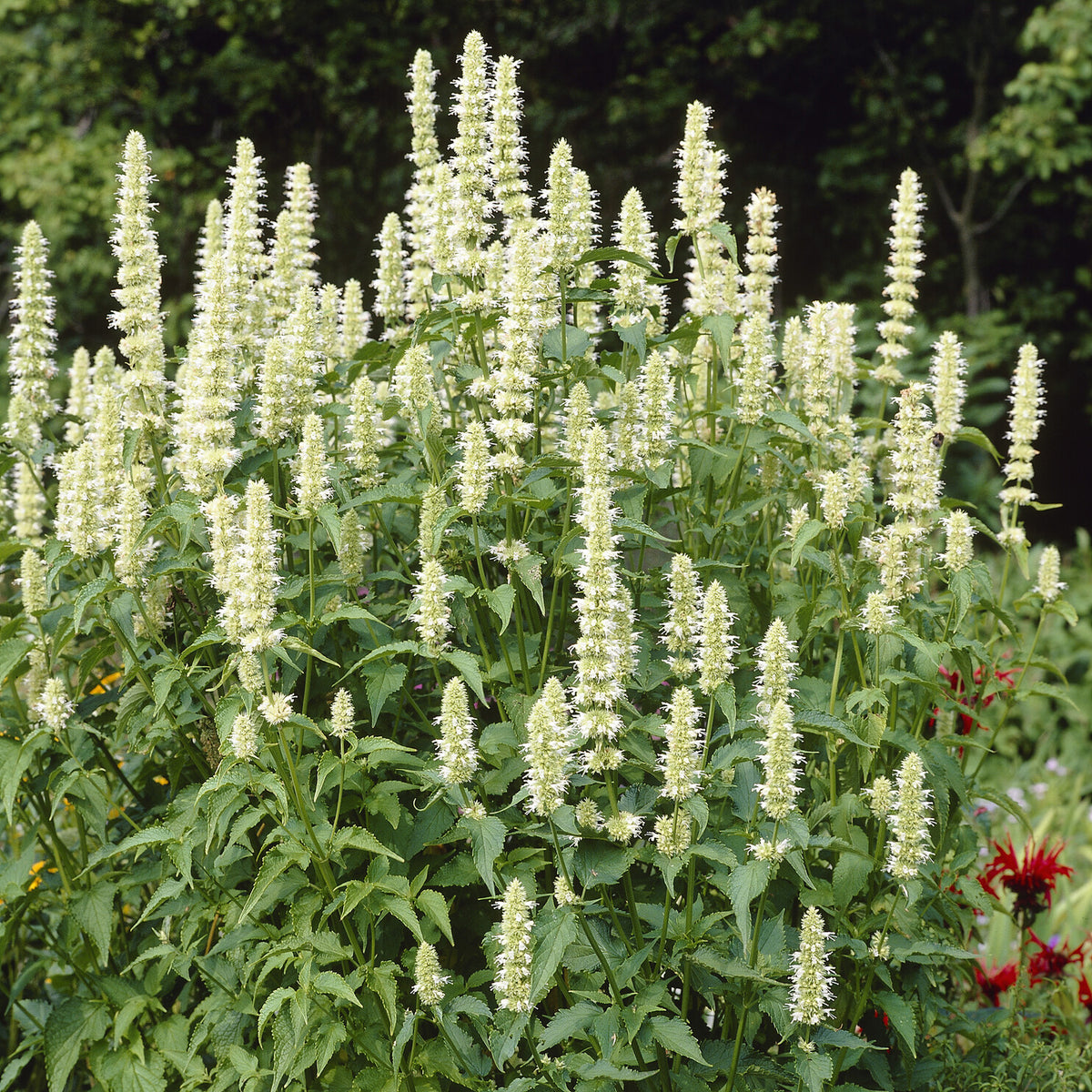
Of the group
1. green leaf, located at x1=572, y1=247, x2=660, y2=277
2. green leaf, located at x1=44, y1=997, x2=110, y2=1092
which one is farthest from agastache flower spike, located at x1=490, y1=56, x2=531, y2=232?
green leaf, located at x1=44, y1=997, x2=110, y2=1092

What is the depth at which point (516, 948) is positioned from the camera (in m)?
2.34

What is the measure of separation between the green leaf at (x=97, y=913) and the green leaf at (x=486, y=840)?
121 cm

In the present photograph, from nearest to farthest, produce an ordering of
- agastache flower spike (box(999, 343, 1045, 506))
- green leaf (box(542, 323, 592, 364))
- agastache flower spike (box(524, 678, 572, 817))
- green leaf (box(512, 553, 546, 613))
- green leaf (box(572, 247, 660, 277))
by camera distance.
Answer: agastache flower spike (box(524, 678, 572, 817)) < green leaf (box(512, 553, 546, 613)) < green leaf (box(572, 247, 660, 277)) < green leaf (box(542, 323, 592, 364)) < agastache flower spike (box(999, 343, 1045, 506))

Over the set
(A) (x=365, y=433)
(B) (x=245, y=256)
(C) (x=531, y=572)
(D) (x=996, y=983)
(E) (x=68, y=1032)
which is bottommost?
(D) (x=996, y=983)

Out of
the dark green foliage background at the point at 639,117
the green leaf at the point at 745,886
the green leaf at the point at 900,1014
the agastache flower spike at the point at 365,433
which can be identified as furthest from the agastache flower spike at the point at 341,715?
the dark green foliage background at the point at 639,117

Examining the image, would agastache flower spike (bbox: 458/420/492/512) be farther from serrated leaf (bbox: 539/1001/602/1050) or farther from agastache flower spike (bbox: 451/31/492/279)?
serrated leaf (bbox: 539/1001/602/1050)

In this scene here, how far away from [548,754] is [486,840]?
296mm

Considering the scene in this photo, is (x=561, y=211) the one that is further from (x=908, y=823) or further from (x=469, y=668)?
(x=908, y=823)

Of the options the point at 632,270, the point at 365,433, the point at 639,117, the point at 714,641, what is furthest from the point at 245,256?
the point at 639,117

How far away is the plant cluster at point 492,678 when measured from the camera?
8.24 ft

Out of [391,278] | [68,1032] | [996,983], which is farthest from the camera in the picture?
[996,983]

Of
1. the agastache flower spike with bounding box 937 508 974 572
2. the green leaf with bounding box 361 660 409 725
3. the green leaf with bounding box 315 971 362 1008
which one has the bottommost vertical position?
the green leaf with bounding box 315 971 362 1008

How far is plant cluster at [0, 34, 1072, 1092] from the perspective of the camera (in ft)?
8.24

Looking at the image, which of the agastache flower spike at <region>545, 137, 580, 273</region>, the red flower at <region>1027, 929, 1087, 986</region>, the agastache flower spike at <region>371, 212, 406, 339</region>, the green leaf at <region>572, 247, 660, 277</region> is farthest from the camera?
the red flower at <region>1027, 929, 1087, 986</region>
